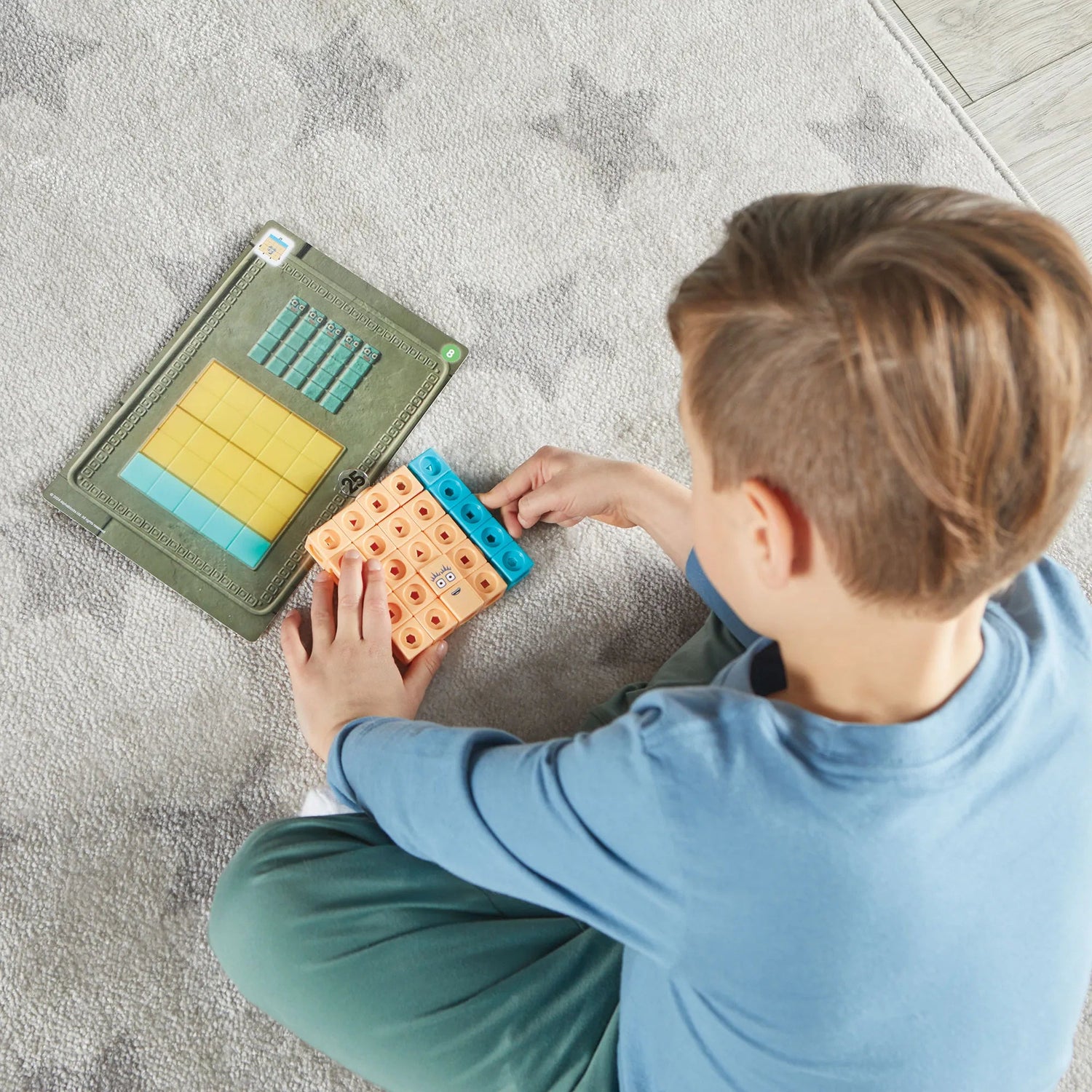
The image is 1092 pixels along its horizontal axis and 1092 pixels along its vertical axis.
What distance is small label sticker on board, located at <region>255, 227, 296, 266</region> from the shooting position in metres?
0.90

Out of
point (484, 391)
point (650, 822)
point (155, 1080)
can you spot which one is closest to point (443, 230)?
point (484, 391)

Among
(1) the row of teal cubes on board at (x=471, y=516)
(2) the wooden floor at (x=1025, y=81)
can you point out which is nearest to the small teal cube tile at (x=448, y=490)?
(1) the row of teal cubes on board at (x=471, y=516)

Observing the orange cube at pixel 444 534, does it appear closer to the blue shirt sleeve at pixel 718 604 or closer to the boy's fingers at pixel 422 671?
the boy's fingers at pixel 422 671

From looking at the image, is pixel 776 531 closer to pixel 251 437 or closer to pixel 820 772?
pixel 820 772

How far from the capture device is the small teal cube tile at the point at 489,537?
2.74 ft

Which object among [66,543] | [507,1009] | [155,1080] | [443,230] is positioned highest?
[443,230]

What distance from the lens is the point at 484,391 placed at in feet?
2.97

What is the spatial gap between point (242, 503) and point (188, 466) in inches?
2.3

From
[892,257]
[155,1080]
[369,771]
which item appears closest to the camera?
[892,257]

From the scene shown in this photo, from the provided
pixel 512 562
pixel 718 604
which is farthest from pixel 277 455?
pixel 718 604

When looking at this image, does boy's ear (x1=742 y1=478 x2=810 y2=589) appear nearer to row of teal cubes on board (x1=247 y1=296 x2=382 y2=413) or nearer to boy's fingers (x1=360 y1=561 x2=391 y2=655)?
boy's fingers (x1=360 y1=561 x2=391 y2=655)

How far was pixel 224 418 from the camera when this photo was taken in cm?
86

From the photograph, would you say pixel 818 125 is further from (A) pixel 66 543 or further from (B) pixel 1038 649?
(A) pixel 66 543

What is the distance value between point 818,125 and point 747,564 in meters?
0.70
